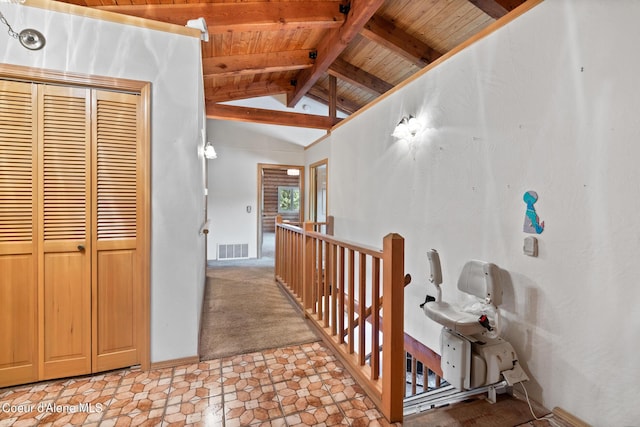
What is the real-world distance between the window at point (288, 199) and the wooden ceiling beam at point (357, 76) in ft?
18.4

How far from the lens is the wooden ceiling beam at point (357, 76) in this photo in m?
4.58

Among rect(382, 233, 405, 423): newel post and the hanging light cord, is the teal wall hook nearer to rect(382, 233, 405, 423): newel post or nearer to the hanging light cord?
rect(382, 233, 405, 423): newel post

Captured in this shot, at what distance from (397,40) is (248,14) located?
6.13ft

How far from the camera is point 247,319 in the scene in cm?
279

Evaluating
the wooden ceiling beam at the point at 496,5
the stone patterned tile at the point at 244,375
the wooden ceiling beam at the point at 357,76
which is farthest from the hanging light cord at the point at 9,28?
the wooden ceiling beam at the point at 357,76

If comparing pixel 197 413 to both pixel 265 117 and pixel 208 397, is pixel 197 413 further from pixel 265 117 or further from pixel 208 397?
pixel 265 117

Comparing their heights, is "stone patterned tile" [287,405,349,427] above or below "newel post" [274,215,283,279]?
below

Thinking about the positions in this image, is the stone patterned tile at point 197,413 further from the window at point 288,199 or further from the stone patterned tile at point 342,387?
the window at point 288,199

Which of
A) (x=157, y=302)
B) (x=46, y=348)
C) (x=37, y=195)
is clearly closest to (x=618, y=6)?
(x=157, y=302)

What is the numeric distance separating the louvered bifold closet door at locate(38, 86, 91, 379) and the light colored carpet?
32.8 inches

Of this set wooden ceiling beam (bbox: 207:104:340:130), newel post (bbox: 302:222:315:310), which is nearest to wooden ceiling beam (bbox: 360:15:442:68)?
wooden ceiling beam (bbox: 207:104:340:130)

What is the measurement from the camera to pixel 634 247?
1.35 metres

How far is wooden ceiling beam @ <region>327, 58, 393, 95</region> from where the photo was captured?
15.0ft

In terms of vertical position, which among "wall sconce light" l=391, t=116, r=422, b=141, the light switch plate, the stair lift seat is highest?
"wall sconce light" l=391, t=116, r=422, b=141
